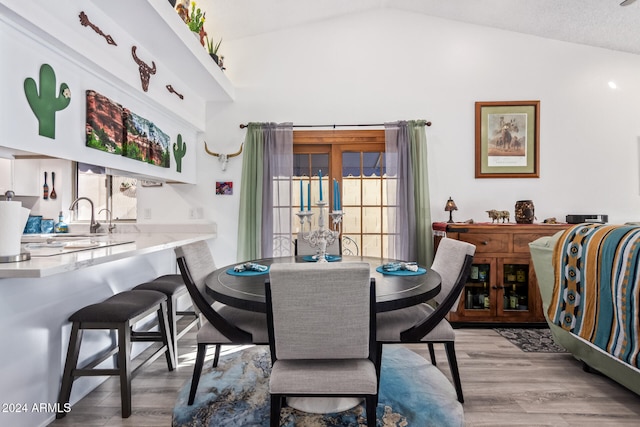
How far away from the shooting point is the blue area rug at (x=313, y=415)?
1.67 meters

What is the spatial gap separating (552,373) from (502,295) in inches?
37.7

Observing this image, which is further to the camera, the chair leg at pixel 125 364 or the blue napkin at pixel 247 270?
the blue napkin at pixel 247 270

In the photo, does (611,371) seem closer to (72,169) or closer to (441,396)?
(441,396)

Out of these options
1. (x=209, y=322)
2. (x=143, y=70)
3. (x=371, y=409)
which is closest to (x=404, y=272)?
(x=371, y=409)

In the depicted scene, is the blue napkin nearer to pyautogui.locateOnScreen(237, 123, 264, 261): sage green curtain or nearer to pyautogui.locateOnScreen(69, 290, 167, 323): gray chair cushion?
pyautogui.locateOnScreen(69, 290, 167, 323): gray chair cushion

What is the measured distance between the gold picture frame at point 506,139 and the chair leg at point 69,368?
12.2ft

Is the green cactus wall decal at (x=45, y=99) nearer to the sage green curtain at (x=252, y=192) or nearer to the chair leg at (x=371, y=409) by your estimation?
the sage green curtain at (x=252, y=192)

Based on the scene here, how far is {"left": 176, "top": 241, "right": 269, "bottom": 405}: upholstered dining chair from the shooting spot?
5.42 feet

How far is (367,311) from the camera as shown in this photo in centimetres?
128

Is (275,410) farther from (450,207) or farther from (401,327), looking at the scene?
(450,207)

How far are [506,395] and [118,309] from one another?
228cm

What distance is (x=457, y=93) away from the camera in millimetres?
3594

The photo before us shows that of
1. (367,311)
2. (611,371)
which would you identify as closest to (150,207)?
(367,311)

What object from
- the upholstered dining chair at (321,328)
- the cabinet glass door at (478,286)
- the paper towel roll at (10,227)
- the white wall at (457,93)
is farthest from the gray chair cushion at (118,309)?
the cabinet glass door at (478,286)
